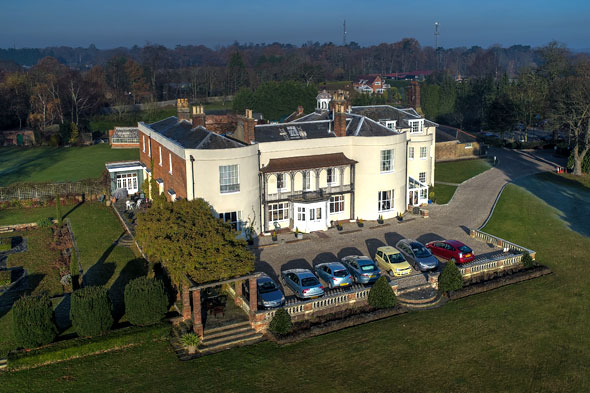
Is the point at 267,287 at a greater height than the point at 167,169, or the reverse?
the point at 167,169

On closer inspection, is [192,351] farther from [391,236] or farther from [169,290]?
[391,236]

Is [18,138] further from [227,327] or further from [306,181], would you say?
[227,327]

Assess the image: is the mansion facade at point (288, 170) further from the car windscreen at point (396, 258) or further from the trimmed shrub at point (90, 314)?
the trimmed shrub at point (90, 314)

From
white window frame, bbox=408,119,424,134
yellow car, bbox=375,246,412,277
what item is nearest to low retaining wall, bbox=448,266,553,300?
yellow car, bbox=375,246,412,277

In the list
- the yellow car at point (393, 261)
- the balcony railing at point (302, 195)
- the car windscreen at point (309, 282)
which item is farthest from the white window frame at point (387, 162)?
the car windscreen at point (309, 282)

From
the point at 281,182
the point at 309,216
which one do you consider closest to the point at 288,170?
the point at 281,182

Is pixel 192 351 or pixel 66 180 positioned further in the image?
pixel 66 180

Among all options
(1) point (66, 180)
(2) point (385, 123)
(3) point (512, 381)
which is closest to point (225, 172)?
(2) point (385, 123)
